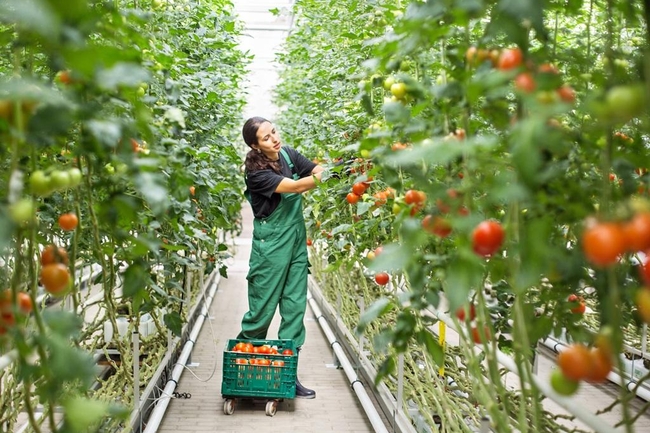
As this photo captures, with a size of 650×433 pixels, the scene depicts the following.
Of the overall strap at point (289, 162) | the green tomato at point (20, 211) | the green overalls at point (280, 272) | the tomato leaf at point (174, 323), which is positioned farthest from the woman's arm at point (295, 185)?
the green tomato at point (20, 211)

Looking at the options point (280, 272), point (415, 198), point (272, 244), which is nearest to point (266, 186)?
point (272, 244)

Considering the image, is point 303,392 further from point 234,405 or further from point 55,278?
point 55,278

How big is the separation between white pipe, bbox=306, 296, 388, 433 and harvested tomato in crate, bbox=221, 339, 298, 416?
1.09ft

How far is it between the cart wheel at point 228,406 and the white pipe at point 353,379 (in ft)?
1.98

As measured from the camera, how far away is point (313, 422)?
120 inches

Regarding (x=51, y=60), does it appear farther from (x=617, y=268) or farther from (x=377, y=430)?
(x=377, y=430)

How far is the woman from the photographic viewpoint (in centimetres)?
324

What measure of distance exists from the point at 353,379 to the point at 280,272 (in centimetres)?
67

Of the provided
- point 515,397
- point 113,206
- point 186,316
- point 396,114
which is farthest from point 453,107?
point 186,316

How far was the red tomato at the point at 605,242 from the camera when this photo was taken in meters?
0.70

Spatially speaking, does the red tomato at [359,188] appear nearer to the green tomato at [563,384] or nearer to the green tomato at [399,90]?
the green tomato at [399,90]

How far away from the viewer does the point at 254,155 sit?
3271 millimetres

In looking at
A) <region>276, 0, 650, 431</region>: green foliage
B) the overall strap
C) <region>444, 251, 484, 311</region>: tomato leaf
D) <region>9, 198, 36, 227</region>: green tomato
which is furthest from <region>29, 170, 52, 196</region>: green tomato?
the overall strap

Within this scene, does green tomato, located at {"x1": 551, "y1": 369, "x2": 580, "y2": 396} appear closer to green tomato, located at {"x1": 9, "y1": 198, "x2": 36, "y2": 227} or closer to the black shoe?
green tomato, located at {"x1": 9, "y1": 198, "x2": 36, "y2": 227}
